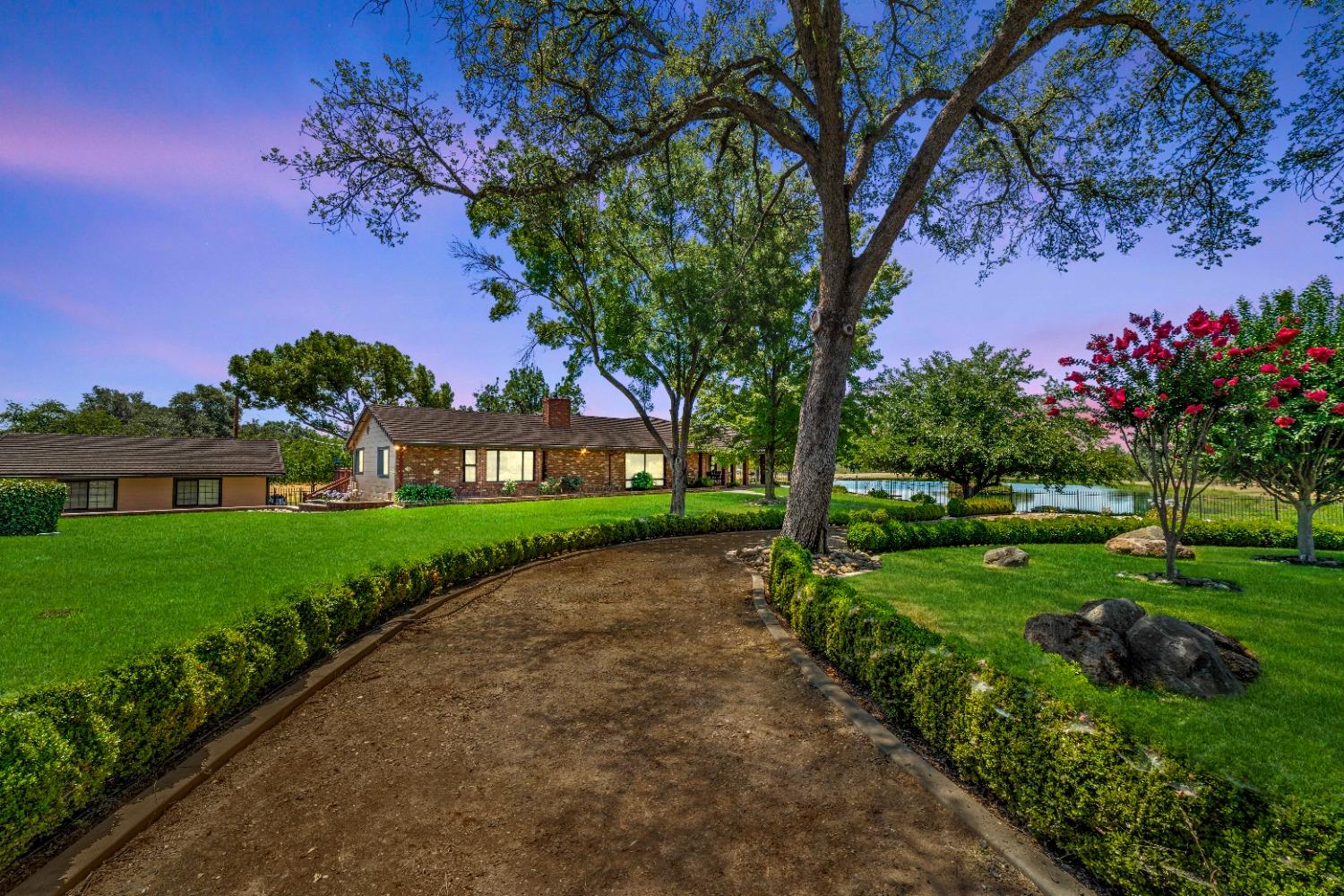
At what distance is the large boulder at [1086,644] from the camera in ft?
15.5

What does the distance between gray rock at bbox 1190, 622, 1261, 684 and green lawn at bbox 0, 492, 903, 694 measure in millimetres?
9195

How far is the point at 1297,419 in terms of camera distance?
33.6 ft

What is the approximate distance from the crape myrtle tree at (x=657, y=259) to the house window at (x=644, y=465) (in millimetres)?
14475

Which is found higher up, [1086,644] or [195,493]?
[195,493]

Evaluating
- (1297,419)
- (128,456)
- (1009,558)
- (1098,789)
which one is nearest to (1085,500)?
(1297,419)

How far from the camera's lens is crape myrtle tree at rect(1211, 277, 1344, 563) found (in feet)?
30.7

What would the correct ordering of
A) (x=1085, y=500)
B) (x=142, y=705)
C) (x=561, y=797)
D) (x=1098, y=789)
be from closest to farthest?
(x=1098, y=789) < (x=561, y=797) < (x=142, y=705) < (x=1085, y=500)

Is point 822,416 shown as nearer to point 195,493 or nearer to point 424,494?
point 424,494

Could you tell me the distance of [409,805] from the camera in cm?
349

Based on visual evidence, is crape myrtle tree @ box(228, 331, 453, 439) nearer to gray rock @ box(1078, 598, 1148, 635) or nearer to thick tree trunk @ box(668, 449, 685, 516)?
thick tree trunk @ box(668, 449, 685, 516)

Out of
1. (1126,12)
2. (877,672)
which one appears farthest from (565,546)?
(1126,12)

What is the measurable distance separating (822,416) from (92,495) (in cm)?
3132

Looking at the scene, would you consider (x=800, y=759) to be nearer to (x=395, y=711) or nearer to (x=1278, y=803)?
(x=1278, y=803)

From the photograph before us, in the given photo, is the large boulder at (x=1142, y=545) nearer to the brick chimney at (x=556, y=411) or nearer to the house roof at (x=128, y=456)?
the brick chimney at (x=556, y=411)
